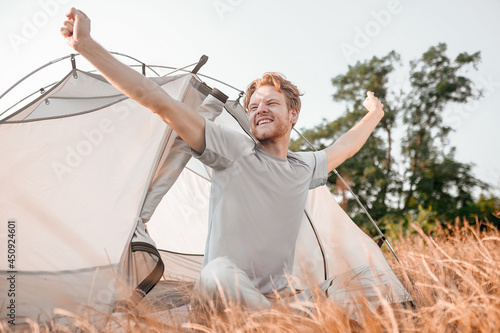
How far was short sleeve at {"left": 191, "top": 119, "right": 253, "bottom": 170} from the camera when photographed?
142 cm

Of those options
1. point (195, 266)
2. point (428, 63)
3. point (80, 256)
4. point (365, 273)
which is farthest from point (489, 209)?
point (80, 256)

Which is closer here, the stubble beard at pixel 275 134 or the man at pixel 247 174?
the man at pixel 247 174

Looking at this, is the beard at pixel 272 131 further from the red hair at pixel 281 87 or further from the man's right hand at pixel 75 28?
the man's right hand at pixel 75 28

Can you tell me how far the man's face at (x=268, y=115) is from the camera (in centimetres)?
169

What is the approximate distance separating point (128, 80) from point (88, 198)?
0.73 m

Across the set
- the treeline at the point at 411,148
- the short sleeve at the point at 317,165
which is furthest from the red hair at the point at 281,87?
the treeline at the point at 411,148

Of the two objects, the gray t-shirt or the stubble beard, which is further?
the stubble beard

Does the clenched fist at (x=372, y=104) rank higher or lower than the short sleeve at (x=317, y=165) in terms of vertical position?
higher

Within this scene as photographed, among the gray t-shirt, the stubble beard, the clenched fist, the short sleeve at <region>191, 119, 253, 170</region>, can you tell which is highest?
the clenched fist

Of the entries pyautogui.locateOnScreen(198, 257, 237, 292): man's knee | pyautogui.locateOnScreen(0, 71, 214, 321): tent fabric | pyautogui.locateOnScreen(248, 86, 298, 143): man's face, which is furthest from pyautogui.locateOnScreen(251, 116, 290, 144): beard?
pyautogui.locateOnScreen(198, 257, 237, 292): man's knee

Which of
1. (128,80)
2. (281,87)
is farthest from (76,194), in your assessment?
(281,87)

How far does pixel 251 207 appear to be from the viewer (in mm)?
1524

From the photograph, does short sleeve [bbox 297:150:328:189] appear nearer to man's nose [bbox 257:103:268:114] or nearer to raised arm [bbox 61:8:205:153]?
man's nose [bbox 257:103:268:114]

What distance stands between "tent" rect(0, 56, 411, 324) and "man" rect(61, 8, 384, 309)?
0.30 meters
